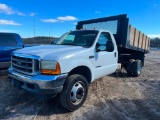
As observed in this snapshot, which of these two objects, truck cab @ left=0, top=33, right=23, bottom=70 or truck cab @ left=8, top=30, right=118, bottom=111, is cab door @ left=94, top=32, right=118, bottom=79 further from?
truck cab @ left=0, top=33, right=23, bottom=70

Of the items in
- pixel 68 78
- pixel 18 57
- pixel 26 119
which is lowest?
pixel 26 119

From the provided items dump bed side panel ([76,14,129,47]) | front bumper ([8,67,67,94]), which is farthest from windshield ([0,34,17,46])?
front bumper ([8,67,67,94])

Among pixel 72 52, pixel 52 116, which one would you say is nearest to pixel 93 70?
pixel 72 52

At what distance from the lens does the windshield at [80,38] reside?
4.95 m

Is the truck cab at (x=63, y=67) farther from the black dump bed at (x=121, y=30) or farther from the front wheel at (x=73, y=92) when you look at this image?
the black dump bed at (x=121, y=30)

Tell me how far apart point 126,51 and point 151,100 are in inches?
123

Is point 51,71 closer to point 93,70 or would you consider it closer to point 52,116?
point 52,116

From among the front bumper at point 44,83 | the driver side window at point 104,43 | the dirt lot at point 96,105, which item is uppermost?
the driver side window at point 104,43

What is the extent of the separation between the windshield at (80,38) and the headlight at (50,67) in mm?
1482

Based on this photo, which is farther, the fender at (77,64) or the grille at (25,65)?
the fender at (77,64)

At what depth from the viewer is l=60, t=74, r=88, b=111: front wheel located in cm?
387

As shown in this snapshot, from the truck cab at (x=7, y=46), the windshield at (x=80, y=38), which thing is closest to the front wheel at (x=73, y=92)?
the windshield at (x=80, y=38)

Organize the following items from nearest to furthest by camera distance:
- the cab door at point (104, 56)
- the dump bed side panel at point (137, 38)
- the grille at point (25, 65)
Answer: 1. the grille at point (25, 65)
2. the cab door at point (104, 56)
3. the dump bed side panel at point (137, 38)

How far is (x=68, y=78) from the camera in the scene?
156 inches
